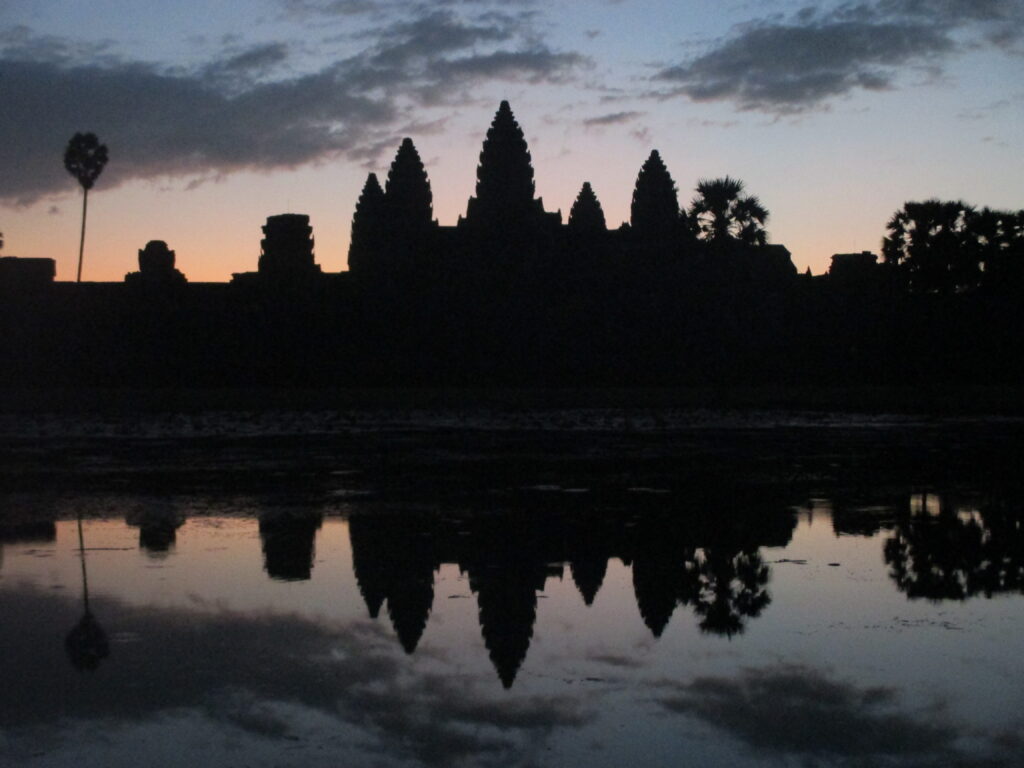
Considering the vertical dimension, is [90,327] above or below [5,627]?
above

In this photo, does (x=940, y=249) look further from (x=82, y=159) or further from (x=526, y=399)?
(x=82, y=159)

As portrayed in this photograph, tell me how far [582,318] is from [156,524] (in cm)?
4898

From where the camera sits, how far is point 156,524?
1164 centimetres

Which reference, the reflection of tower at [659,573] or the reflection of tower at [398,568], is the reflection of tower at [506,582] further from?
the reflection of tower at [659,573]

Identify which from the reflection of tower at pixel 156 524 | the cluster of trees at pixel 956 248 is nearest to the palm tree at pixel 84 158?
the cluster of trees at pixel 956 248

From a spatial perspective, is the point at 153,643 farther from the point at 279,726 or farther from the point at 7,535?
the point at 7,535

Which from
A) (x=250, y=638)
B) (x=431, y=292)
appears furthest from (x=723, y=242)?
(x=250, y=638)

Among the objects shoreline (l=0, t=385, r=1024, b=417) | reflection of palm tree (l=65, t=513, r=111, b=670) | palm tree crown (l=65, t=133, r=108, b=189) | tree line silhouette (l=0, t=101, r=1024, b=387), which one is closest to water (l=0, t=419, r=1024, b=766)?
reflection of palm tree (l=65, t=513, r=111, b=670)

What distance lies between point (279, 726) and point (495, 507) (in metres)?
7.47

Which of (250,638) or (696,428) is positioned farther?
(696,428)

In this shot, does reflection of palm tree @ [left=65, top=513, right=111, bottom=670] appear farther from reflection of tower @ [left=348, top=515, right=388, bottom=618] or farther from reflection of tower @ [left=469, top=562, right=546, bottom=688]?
reflection of tower @ [left=469, top=562, right=546, bottom=688]

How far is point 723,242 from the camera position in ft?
163

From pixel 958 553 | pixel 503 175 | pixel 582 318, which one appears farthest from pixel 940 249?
pixel 958 553

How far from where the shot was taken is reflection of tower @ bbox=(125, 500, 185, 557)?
10422 mm
